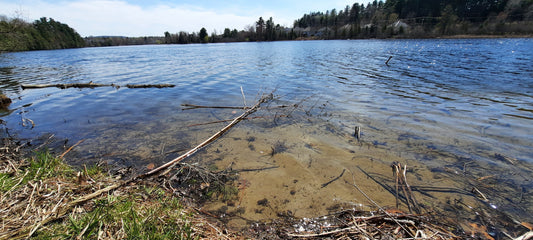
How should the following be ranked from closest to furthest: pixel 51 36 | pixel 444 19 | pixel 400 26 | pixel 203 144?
pixel 203 144 → pixel 51 36 → pixel 444 19 → pixel 400 26

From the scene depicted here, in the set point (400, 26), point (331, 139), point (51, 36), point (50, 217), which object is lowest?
point (331, 139)

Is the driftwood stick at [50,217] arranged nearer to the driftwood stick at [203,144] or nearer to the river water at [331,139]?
the driftwood stick at [203,144]

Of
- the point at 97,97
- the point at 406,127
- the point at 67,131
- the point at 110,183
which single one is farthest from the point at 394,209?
the point at 97,97

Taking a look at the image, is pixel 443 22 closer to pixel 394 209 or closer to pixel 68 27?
pixel 394 209

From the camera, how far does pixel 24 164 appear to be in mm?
3621

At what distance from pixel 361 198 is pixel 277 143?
2.47 metres

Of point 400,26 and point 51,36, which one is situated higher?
point 400,26

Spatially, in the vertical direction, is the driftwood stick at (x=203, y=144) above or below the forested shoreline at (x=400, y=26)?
below

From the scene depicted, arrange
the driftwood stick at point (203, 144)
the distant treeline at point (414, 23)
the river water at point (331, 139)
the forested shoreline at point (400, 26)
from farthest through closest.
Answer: the distant treeline at point (414, 23) < the forested shoreline at point (400, 26) < the driftwood stick at point (203, 144) < the river water at point (331, 139)

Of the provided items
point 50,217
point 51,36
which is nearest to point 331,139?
point 50,217

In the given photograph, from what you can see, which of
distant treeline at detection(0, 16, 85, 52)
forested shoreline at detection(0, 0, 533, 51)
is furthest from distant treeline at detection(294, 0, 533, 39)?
distant treeline at detection(0, 16, 85, 52)

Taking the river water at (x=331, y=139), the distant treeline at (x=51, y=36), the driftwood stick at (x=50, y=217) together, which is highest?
the distant treeline at (x=51, y=36)

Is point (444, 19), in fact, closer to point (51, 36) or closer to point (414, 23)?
point (414, 23)

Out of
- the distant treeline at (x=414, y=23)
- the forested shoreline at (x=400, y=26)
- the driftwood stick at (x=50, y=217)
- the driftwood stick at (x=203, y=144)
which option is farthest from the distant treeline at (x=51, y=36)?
the driftwood stick at (x=50, y=217)
